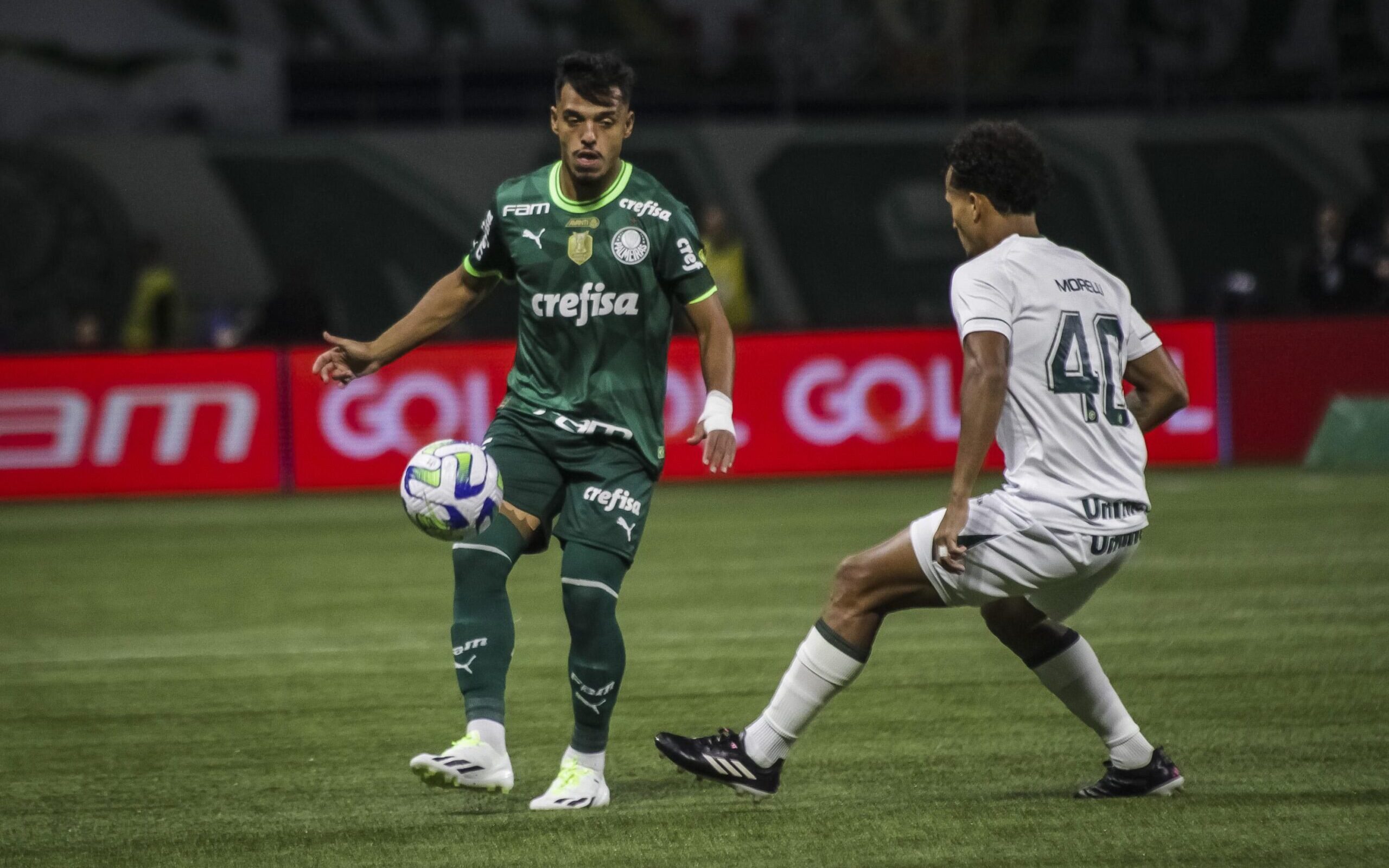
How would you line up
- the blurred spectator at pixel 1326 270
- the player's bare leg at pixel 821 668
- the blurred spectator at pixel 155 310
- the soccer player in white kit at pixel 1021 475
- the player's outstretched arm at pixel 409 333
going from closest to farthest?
1. the soccer player in white kit at pixel 1021 475
2. the player's bare leg at pixel 821 668
3. the player's outstretched arm at pixel 409 333
4. the blurred spectator at pixel 1326 270
5. the blurred spectator at pixel 155 310

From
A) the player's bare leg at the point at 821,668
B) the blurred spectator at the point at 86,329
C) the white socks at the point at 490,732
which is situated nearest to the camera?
the player's bare leg at the point at 821,668

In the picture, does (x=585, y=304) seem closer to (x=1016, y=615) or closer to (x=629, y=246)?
(x=629, y=246)

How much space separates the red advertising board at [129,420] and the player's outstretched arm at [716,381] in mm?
10312

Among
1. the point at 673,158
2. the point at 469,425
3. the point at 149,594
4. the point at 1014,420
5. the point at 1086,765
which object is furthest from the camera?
the point at 673,158

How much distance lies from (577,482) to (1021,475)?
134cm

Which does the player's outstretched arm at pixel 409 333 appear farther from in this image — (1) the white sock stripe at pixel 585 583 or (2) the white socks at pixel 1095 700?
(2) the white socks at pixel 1095 700

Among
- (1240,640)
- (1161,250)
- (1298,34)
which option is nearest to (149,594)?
(1240,640)

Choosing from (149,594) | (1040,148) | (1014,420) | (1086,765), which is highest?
(1040,148)

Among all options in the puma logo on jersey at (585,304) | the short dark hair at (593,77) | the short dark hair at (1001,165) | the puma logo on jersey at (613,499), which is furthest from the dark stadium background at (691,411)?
the short dark hair at (593,77)

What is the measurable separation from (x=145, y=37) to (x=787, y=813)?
18773mm

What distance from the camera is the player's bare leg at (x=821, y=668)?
5.05m

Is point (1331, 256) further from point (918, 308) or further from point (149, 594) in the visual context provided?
point (149, 594)

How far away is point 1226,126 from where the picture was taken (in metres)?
21.7

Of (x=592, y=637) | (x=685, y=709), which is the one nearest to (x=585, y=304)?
(x=592, y=637)
